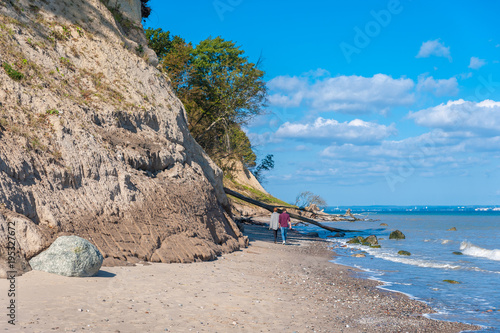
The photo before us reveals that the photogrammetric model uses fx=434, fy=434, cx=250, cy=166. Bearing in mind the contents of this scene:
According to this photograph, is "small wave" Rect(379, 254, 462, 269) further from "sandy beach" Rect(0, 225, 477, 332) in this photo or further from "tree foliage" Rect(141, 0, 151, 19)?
"tree foliage" Rect(141, 0, 151, 19)

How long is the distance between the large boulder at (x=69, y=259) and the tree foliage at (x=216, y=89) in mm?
18151

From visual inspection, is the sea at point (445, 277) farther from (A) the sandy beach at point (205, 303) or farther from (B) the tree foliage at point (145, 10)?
(B) the tree foliage at point (145, 10)

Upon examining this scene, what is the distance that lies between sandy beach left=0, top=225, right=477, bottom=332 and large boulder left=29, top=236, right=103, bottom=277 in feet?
0.63

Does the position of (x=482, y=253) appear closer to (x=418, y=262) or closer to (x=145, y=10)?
(x=418, y=262)

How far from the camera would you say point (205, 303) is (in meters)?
8.73

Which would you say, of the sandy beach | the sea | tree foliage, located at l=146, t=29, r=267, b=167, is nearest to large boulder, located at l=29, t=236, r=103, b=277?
the sandy beach

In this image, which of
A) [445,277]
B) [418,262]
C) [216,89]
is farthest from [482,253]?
[216,89]

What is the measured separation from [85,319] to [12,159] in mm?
6049

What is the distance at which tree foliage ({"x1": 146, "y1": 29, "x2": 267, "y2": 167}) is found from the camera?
2769cm

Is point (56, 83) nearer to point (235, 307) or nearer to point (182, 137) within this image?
point (182, 137)

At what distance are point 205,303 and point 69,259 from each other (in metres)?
3.12

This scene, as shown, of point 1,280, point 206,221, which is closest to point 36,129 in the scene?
point 1,280

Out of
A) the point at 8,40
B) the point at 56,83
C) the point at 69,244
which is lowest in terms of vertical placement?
the point at 69,244

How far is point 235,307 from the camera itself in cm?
869
